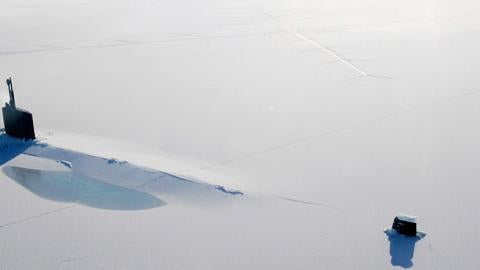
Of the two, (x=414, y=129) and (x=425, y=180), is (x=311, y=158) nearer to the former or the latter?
(x=425, y=180)

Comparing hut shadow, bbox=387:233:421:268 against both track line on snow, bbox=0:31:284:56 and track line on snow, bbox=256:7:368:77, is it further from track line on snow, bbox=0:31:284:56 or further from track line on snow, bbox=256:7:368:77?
track line on snow, bbox=0:31:284:56

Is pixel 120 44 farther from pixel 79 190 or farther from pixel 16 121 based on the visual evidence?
pixel 79 190

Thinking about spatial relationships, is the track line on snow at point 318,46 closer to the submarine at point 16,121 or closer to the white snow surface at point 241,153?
the white snow surface at point 241,153

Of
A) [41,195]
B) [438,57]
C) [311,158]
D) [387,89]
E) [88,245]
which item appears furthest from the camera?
[438,57]

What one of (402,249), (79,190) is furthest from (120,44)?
(402,249)

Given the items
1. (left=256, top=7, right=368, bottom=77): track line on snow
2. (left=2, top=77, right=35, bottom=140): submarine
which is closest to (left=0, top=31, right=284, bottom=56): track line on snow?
(left=256, top=7, right=368, bottom=77): track line on snow

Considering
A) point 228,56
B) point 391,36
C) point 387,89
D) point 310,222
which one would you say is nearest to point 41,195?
point 310,222

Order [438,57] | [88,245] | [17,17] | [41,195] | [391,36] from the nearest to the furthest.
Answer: [88,245] → [41,195] → [438,57] → [391,36] → [17,17]
